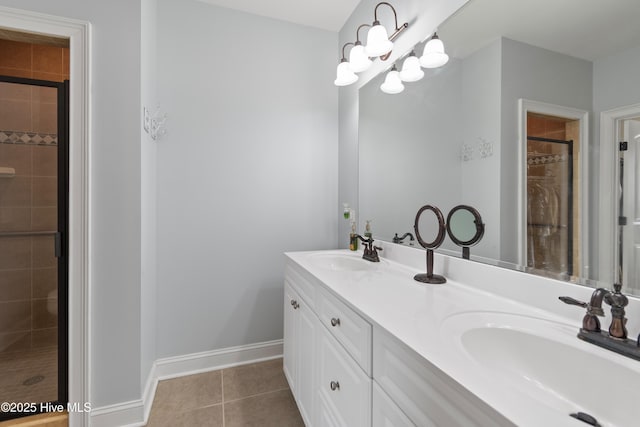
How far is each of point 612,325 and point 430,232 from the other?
2.51 feet

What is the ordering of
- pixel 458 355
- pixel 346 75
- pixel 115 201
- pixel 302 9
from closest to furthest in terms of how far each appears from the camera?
1. pixel 458 355
2. pixel 115 201
3. pixel 346 75
4. pixel 302 9

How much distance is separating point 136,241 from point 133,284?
0.73 ft

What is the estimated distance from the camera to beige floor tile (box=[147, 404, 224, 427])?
1514mm

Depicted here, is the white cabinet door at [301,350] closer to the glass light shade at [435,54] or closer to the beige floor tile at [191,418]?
the beige floor tile at [191,418]

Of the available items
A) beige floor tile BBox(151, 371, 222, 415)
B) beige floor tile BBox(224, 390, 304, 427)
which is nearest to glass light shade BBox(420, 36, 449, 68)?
beige floor tile BBox(224, 390, 304, 427)

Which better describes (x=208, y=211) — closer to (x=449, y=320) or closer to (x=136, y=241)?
(x=136, y=241)

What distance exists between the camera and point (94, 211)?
142 cm

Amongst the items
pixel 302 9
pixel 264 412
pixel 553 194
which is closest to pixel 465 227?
pixel 553 194

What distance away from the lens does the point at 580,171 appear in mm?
846

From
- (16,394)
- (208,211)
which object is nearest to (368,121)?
(208,211)

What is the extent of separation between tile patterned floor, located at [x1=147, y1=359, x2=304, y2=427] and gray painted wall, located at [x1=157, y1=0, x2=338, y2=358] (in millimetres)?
206

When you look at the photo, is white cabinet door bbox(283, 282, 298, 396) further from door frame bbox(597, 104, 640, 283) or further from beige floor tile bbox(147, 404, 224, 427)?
door frame bbox(597, 104, 640, 283)

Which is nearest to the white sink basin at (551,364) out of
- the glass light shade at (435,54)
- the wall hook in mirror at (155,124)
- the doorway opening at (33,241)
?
the glass light shade at (435,54)

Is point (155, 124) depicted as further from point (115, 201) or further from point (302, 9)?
point (302, 9)
